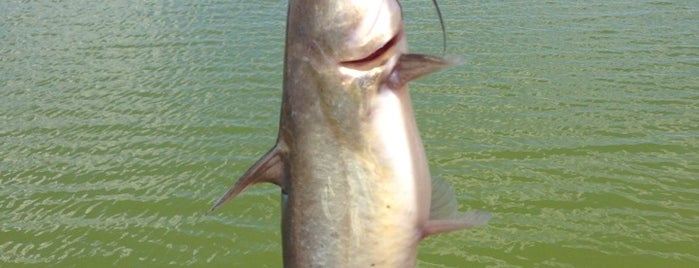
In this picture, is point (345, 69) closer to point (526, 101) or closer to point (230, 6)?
point (526, 101)

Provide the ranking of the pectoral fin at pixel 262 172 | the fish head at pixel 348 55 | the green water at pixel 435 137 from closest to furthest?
the fish head at pixel 348 55 → the pectoral fin at pixel 262 172 → the green water at pixel 435 137

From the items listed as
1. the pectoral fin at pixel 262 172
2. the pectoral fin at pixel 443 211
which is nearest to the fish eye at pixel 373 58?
the pectoral fin at pixel 262 172

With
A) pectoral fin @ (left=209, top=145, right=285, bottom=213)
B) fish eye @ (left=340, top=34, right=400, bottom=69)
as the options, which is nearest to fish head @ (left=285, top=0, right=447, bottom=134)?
fish eye @ (left=340, top=34, right=400, bottom=69)

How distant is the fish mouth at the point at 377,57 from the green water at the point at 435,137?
16.3 ft

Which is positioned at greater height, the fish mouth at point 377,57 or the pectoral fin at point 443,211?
the fish mouth at point 377,57

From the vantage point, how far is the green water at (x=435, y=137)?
7.09 m

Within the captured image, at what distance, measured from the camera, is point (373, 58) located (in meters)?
2.06

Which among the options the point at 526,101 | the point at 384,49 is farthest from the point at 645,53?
the point at 384,49

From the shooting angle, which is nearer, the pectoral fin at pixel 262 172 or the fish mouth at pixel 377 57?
the fish mouth at pixel 377 57

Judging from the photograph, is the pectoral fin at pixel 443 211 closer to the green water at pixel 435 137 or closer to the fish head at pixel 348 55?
the fish head at pixel 348 55

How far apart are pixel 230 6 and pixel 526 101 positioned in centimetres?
879

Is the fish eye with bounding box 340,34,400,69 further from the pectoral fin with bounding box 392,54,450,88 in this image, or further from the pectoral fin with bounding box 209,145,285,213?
the pectoral fin with bounding box 209,145,285,213

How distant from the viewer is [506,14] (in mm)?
14008

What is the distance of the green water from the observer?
23.3ft
